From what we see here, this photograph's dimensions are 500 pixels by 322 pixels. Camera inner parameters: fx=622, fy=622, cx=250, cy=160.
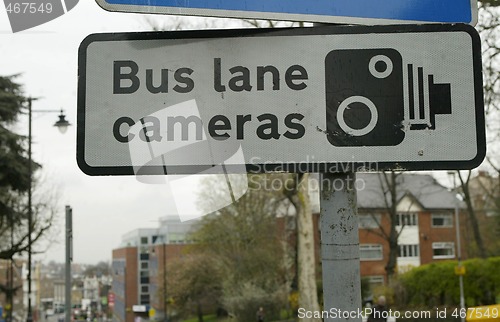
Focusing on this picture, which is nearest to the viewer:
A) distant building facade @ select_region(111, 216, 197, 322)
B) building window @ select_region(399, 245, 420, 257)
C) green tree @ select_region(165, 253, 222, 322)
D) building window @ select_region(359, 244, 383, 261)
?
green tree @ select_region(165, 253, 222, 322)

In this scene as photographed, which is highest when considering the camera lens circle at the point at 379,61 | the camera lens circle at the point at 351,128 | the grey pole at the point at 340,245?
the camera lens circle at the point at 379,61

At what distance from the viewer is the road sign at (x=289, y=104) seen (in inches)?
64.9

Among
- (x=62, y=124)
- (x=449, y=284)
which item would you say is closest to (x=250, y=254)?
(x=449, y=284)

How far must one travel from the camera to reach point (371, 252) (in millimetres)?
55594

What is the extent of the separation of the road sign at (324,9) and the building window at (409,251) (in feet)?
193

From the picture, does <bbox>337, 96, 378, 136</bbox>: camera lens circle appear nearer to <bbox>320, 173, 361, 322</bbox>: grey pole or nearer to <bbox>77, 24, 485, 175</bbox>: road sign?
<bbox>77, 24, 485, 175</bbox>: road sign

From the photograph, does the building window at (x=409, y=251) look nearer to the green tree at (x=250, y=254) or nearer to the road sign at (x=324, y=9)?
the green tree at (x=250, y=254)

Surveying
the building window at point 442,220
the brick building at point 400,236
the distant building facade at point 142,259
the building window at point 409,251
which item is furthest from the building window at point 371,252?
the distant building facade at point 142,259

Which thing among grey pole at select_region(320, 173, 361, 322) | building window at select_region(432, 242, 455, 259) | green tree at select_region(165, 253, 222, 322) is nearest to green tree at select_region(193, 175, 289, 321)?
green tree at select_region(165, 253, 222, 322)

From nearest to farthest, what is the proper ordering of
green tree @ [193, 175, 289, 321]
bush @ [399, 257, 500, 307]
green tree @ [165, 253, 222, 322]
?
bush @ [399, 257, 500, 307]
green tree @ [193, 175, 289, 321]
green tree @ [165, 253, 222, 322]

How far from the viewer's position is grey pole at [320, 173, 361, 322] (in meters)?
1.62

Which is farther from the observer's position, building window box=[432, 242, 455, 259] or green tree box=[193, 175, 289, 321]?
building window box=[432, 242, 455, 259]

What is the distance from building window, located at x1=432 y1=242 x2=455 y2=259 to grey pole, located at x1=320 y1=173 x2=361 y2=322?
6001 centimetres

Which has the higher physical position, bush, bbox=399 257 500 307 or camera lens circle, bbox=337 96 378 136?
camera lens circle, bbox=337 96 378 136
